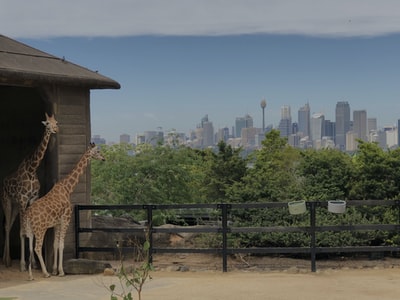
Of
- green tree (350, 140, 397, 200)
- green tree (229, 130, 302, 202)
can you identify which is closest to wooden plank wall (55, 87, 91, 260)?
green tree (229, 130, 302, 202)

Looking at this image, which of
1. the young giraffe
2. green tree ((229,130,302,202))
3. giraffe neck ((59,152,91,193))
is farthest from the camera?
green tree ((229,130,302,202))

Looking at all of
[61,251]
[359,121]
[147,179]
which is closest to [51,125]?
[61,251]

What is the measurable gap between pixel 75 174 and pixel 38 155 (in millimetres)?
603

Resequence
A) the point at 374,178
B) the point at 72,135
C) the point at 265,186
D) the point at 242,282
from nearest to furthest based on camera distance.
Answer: the point at 242,282 → the point at 72,135 → the point at 265,186 → the point at 374,178

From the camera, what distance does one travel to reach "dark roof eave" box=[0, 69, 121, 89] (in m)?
8.59

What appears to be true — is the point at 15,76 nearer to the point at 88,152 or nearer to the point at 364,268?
the point at 88,152

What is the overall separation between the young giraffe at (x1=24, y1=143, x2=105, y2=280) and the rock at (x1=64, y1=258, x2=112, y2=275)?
0.13 metres

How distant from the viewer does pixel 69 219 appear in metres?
9.36

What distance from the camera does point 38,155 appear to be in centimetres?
938

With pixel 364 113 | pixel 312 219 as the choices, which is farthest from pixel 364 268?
pixel 364 113

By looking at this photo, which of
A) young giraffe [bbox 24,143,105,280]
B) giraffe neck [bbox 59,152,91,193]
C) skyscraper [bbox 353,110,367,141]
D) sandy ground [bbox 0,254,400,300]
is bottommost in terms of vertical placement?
sandy ground [bbox 0,254,400,300]

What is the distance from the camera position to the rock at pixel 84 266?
911 centimetres

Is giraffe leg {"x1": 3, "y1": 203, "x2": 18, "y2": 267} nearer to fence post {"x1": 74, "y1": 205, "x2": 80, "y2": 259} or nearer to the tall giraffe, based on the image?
the tall giraffe

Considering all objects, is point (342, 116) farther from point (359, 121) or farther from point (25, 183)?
point (25, 183)
